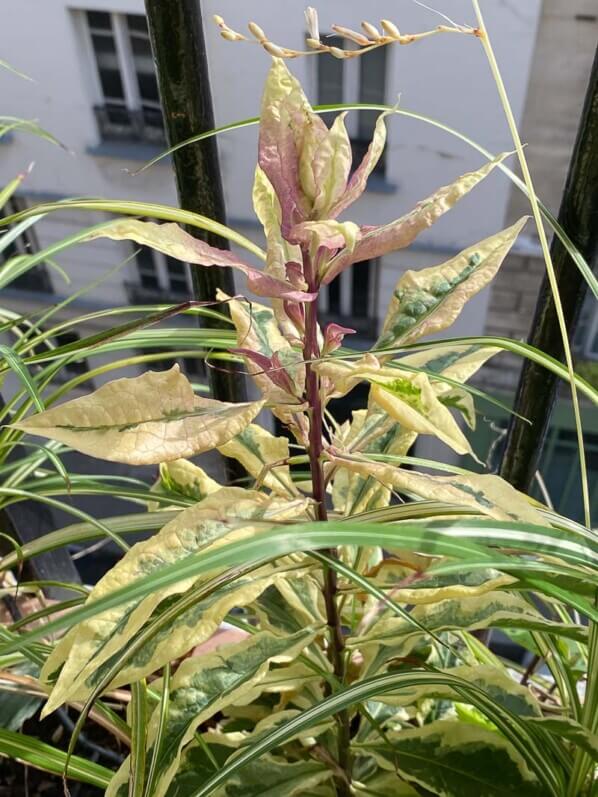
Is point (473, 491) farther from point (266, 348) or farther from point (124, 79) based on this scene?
point (124, 79)

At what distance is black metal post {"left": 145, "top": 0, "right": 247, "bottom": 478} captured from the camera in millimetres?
349

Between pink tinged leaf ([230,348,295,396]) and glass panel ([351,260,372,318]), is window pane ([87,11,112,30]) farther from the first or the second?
pink tinged leaf ([230,348,295,396])

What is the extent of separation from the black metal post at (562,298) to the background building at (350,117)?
164cm

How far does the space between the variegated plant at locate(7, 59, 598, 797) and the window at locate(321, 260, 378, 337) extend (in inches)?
105

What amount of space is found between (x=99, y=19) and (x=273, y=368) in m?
3.03

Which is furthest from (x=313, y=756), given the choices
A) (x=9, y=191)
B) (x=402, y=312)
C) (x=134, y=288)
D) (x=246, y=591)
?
(x=134, y=288)

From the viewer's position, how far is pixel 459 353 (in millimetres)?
415

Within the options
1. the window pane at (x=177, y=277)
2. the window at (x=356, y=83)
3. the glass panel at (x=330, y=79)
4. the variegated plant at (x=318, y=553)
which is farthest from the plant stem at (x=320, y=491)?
the window pane at (x=177, y=277)

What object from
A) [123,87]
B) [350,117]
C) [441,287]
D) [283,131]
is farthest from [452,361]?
[123,87]

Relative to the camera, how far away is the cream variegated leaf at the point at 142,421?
28cm

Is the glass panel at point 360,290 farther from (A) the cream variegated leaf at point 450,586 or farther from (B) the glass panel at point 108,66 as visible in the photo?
(A) the cream variegated leaf at point 450,586

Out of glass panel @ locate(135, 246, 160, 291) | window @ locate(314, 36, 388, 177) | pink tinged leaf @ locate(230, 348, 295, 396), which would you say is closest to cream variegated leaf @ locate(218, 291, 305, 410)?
pink tinged leaf @ locate(230, 348, 295, 396)

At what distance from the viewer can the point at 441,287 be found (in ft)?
1.21

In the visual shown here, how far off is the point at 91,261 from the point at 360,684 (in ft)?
11.3
